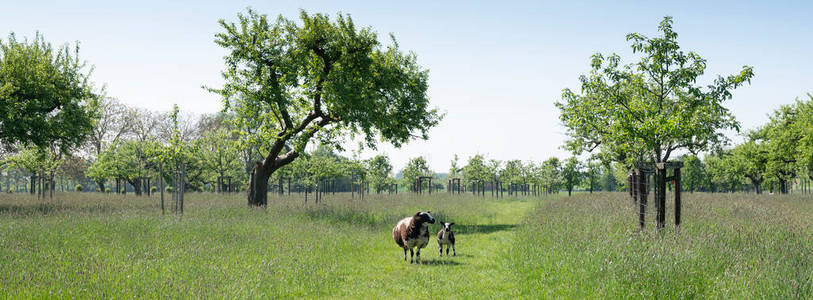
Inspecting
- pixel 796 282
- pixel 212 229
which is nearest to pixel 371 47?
pixel 212 229

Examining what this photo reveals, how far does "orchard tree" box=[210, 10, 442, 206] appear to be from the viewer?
19.2m

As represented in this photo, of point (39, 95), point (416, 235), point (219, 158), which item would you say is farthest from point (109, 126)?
point (416, 235)

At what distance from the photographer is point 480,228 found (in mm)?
17391

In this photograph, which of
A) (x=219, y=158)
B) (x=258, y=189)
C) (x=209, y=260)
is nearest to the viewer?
(x=209, y=260)

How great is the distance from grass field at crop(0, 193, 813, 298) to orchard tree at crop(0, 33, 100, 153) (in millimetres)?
8248

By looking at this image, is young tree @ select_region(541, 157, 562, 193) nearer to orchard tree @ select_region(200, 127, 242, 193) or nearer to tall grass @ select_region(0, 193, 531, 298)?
orchard tree @ select_region(200, 127, 242, 193)

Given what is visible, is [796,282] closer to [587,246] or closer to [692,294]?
[692,294]

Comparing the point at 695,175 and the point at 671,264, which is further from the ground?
the point at 671,264

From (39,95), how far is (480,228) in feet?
70.9

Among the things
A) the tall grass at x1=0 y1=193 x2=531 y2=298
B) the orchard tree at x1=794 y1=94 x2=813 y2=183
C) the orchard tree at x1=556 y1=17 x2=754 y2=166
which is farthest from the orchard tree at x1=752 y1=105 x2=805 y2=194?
the tall grass at x1=0 y1=193 x2=531 y2=298

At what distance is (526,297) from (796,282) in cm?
353

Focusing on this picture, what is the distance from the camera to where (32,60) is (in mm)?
20703

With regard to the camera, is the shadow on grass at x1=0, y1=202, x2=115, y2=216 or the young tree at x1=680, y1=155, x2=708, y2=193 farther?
the young tree at x1=680, y1=155, x2=708, y2=193

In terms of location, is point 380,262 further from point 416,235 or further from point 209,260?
point 209,260
